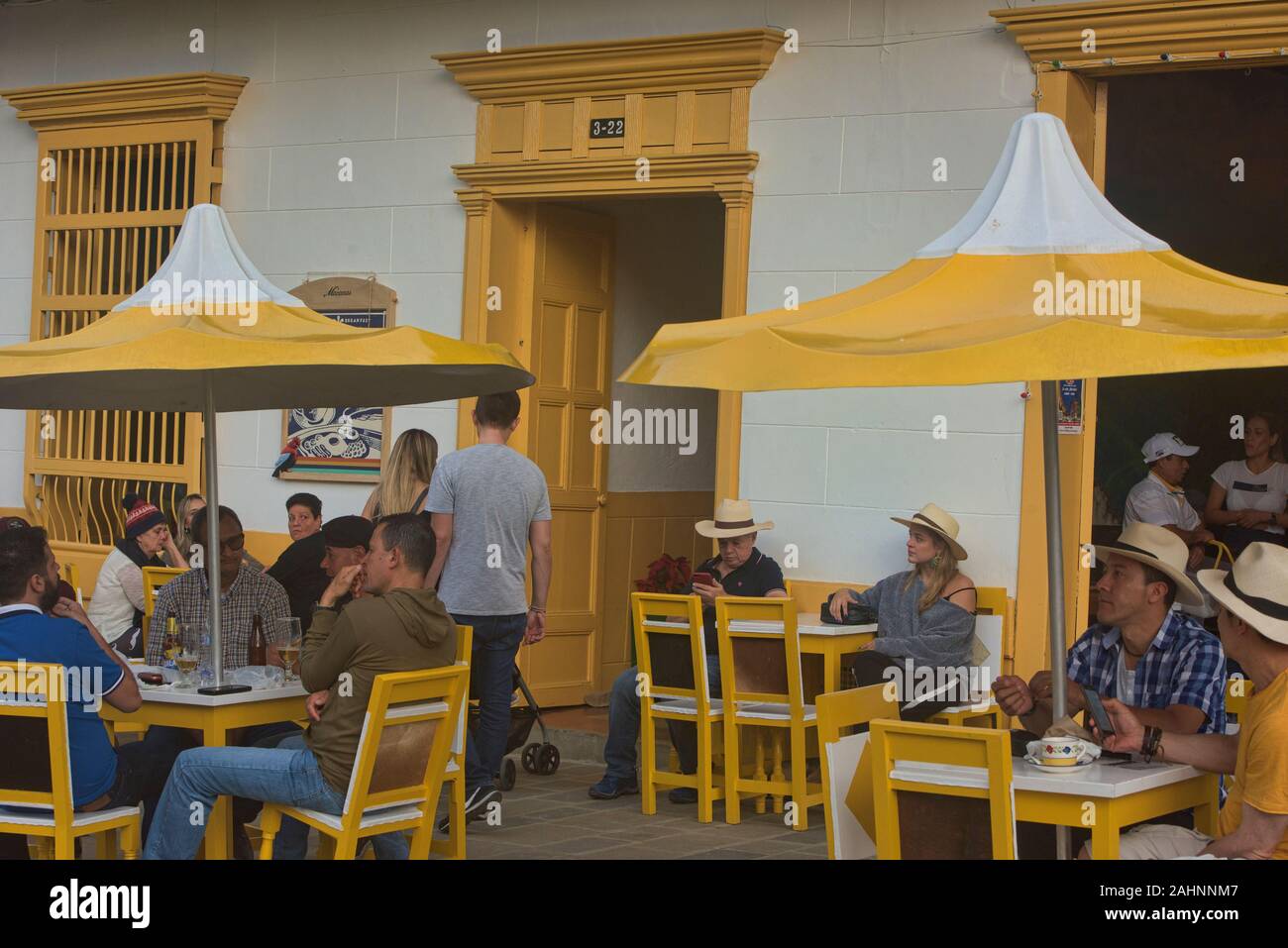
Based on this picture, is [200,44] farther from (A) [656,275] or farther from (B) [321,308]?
(A) [656,275]

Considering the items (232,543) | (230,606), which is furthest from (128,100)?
(230,606)

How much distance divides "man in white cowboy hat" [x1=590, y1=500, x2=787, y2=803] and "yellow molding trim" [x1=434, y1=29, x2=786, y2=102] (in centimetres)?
226

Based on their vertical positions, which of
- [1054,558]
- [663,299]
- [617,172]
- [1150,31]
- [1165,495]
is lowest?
[1054,558]

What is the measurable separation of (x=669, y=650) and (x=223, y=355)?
3101 mm

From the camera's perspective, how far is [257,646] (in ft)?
20.0

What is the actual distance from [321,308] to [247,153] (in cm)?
113

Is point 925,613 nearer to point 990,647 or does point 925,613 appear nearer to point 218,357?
point 990,647

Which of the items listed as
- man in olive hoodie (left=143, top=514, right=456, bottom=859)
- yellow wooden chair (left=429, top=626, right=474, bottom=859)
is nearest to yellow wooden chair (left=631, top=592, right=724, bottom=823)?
yellow wooden chair (left=429, top=626, right=474, bottom=859)

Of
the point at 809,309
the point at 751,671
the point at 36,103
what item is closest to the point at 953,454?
the point at 751,671

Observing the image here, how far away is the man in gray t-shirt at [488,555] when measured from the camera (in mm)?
6801

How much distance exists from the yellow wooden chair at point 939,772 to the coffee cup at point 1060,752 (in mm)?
395

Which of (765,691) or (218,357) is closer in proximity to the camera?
(218,357)

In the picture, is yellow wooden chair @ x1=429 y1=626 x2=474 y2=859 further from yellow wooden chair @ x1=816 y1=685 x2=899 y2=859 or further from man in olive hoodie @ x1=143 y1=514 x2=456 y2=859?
yellow wooden chair @ x1=816 y1=685 x2=899 y2=859
